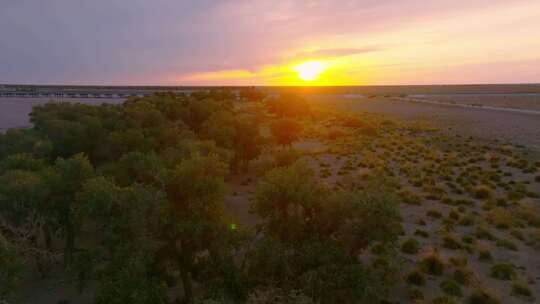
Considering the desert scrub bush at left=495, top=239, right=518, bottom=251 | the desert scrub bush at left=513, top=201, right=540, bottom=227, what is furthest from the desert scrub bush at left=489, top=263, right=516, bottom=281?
the desert scrub bush at left=513, top=201, right=540, bottom=227

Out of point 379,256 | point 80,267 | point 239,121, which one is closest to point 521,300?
point 379,256

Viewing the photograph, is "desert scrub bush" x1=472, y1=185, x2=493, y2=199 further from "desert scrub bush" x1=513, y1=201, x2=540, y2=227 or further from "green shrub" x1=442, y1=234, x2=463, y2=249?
"green shrub" x1=442, y1=234, x2=463, y2=249

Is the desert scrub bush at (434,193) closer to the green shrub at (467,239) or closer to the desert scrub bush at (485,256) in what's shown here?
the green shrub at (467,239)

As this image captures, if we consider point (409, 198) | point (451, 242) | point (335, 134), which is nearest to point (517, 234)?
point (451, 242)

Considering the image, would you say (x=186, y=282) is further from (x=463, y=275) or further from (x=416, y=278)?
(x=463, y=275)

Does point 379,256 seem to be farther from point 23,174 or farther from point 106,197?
point 23,174
